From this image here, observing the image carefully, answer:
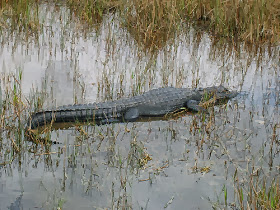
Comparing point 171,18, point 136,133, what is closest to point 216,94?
point 136,133

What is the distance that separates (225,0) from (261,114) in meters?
3.67

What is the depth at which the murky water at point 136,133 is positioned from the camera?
3.37m

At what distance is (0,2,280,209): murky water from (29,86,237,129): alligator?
9.7 inches

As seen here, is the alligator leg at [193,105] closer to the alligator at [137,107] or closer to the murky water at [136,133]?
the alligator at [137,107]

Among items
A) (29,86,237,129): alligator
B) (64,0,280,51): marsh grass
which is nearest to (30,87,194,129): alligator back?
(29,86,237,129): alligator

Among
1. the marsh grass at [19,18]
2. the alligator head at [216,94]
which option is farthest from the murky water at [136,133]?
the marsh grass at [19,18]

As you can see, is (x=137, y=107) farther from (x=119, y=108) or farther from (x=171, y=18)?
(x=171, y=18)

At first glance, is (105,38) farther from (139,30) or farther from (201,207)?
(201,207)

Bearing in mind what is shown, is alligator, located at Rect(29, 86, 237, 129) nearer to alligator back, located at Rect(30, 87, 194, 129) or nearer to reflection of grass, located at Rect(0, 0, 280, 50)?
alligator back, located at Rect(30, 87, 194, 129)

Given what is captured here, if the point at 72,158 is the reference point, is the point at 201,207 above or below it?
below

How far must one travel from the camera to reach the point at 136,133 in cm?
457

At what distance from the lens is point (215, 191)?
3.35m

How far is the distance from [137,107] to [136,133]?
86 cm

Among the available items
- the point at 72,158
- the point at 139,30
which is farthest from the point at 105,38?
the point at 72,158
